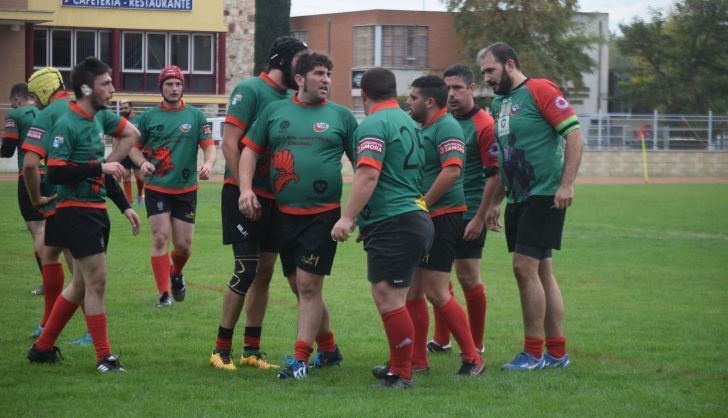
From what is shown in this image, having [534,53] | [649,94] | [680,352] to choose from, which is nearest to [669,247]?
[680,352]

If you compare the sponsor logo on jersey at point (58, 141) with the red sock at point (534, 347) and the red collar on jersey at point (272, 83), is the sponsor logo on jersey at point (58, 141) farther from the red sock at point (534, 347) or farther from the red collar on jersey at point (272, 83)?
the red sock at point (534, 347)

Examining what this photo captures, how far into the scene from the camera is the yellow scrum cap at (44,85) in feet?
29.0

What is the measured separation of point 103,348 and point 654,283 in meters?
7.80

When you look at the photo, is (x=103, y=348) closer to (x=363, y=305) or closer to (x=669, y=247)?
(x=363, y=305)

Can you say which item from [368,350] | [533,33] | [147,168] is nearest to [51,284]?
[147,168]

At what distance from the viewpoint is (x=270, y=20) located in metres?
35.9

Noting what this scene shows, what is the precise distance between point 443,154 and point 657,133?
41.5 m

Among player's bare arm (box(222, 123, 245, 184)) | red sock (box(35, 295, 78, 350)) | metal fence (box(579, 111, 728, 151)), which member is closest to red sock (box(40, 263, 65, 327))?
red sock (box(35, 295, 78, 350))

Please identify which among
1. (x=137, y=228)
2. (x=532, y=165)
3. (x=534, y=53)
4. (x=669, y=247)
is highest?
(x=534, y=53)

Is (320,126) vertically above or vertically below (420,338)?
above

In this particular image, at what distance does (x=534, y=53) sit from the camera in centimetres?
5172

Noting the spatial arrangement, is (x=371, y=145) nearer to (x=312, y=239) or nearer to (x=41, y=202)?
(x=312, y=239)

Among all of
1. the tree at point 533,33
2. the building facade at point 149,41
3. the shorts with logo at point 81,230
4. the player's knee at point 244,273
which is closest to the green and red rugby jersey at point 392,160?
the player's knee at point 244,273

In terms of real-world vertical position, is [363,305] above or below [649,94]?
below
